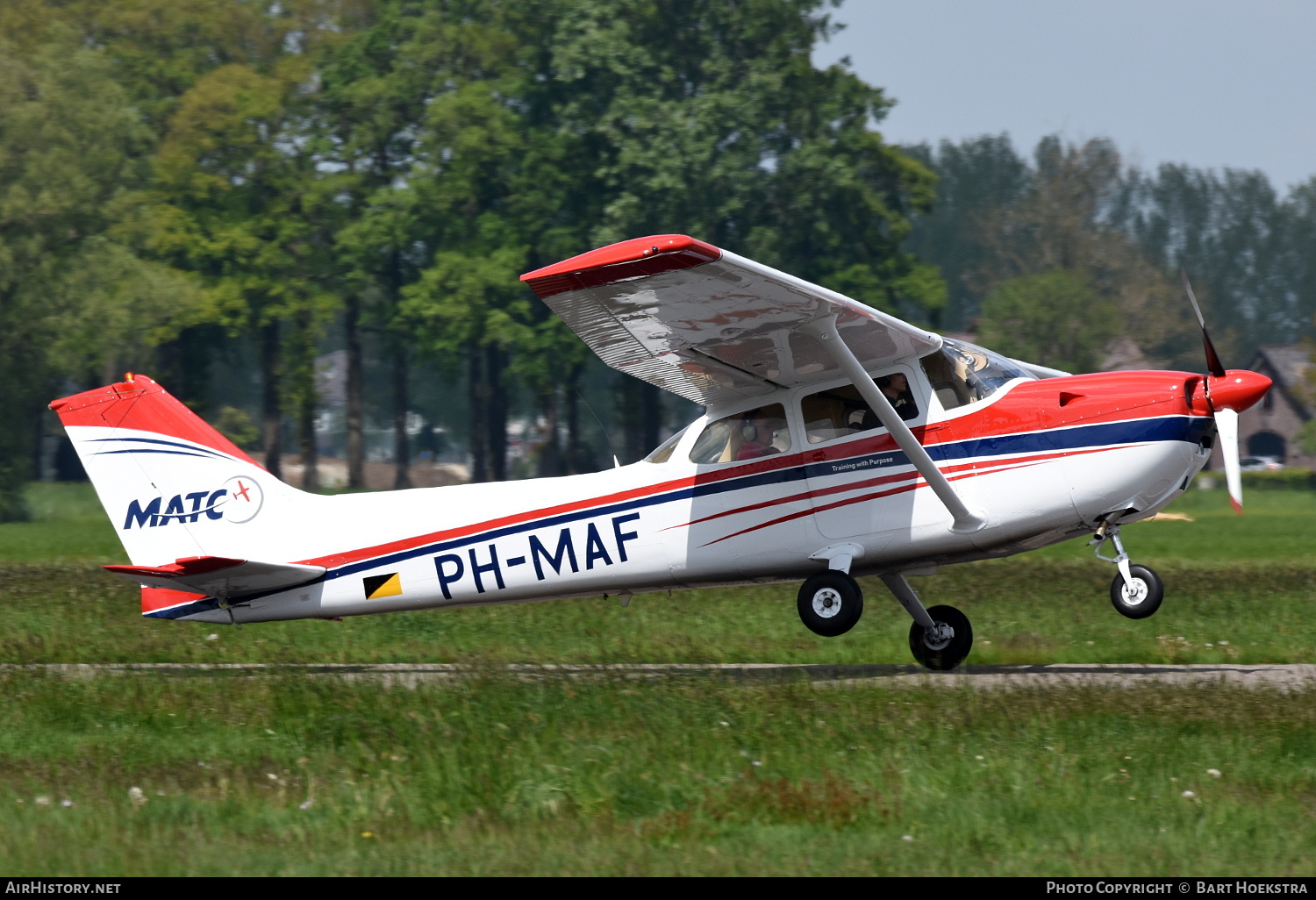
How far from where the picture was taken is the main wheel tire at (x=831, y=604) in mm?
10898

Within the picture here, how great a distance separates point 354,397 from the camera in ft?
191

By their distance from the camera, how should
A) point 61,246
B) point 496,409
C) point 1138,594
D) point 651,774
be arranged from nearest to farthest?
1. point 651,774
2. point 1138,594
3. point 61,246
4. point 496,409

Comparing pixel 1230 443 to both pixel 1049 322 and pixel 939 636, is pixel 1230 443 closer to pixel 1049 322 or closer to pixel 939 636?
pixel 939 636

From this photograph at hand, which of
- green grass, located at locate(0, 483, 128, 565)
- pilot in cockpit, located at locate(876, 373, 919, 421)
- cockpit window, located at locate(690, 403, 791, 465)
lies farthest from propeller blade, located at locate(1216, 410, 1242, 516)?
green grass, located at locate(0, 483, 128, 565)

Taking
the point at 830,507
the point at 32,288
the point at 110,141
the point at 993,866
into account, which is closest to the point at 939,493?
the point at 830,507

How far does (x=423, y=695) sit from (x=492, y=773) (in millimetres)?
2399

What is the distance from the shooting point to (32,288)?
3994 centimetres

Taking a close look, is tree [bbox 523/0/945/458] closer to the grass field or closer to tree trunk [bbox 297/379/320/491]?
tree trunk [bbox 297/379/320/491]

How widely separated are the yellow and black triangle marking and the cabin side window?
148 inches

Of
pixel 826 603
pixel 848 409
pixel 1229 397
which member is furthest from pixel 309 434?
pixel 1229 397

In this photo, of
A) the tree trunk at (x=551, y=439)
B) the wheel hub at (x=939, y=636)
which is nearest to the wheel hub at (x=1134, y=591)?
the wheel hub at (x=939, y=636)

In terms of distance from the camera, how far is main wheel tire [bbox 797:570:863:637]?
10.9 meters

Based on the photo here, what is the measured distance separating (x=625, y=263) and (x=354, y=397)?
50.8 meters

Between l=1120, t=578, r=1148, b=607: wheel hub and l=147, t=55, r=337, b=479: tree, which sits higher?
l=147, t=55, r=337, b=479: tree
